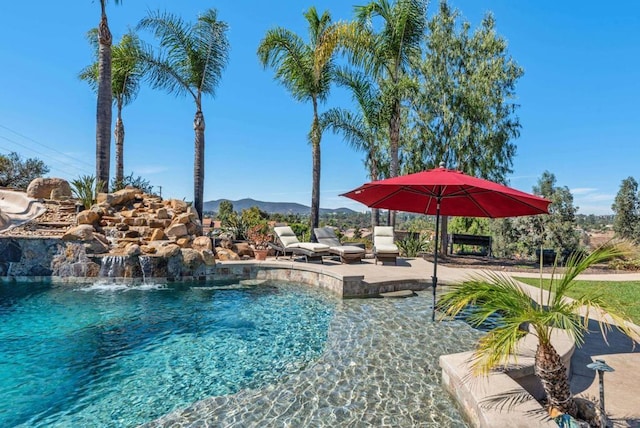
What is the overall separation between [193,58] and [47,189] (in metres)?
8.33

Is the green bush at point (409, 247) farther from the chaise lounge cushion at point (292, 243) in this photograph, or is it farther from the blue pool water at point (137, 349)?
the blue pool water at point (137, 349)

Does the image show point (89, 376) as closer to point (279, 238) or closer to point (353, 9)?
point (279, 238)

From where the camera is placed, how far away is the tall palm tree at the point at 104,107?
12656 mm

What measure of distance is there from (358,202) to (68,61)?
65.7 ft

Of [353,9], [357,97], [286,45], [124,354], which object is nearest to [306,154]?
[357,97]

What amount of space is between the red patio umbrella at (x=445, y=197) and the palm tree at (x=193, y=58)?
9.32 m

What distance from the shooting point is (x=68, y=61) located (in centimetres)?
1756

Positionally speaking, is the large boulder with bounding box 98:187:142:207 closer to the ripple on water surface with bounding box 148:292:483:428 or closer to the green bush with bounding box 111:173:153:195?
the green bush with bounding box 111:173:153:195

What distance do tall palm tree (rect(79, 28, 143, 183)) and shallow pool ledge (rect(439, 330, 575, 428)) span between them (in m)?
15.4

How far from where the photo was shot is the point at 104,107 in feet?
42.1

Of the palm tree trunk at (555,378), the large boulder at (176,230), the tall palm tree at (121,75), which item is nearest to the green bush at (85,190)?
the tall palm tree at (121,75)

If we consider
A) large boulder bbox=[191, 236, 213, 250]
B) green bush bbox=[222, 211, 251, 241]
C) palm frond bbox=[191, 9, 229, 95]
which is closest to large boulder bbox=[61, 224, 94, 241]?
large boulder bbox=[191, 236, 213, 250]

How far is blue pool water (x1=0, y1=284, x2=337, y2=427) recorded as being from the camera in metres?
3.31

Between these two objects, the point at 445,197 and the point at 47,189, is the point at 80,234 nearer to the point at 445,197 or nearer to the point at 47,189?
the point at 47,189
